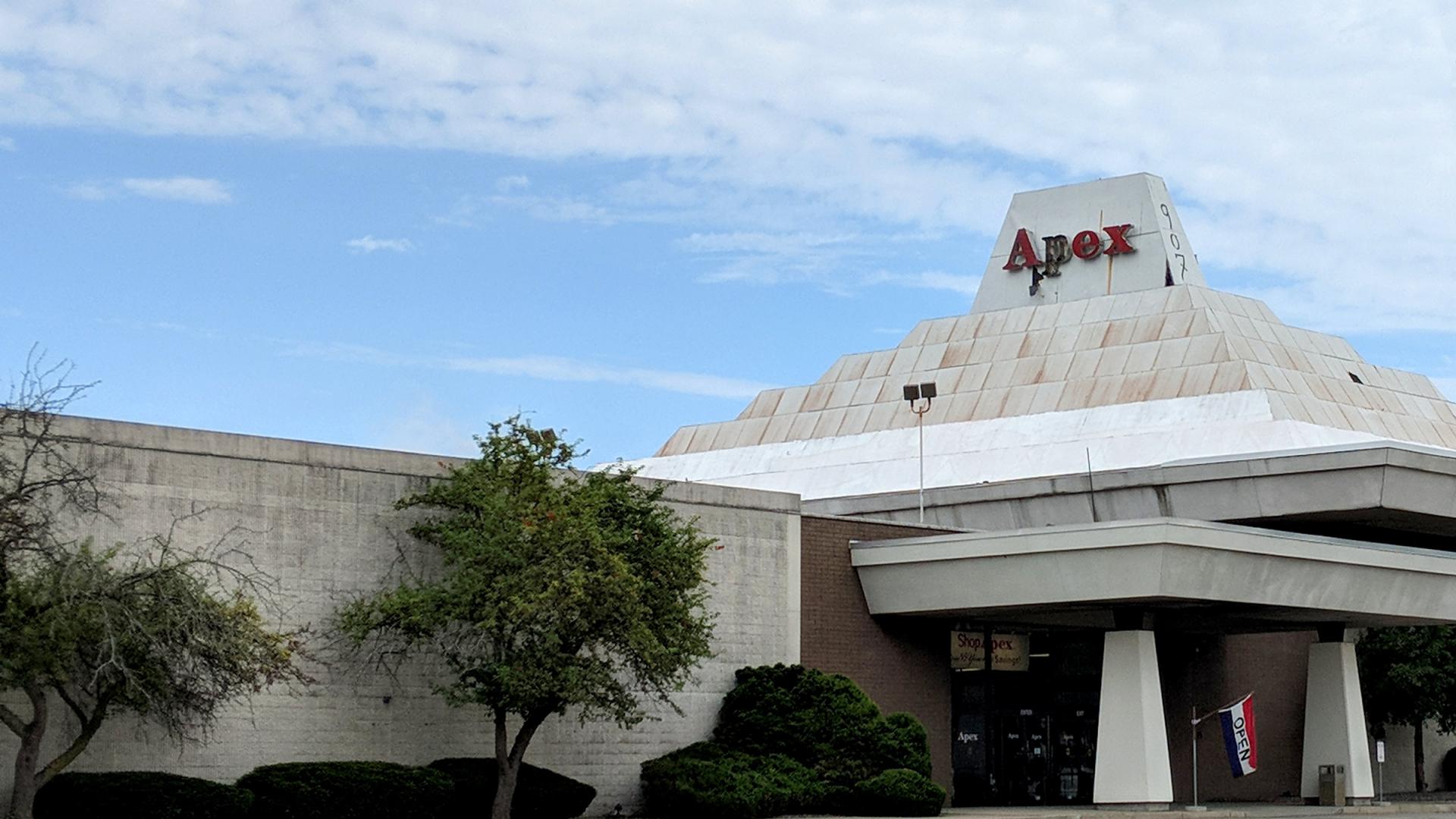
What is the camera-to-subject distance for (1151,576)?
38094mm

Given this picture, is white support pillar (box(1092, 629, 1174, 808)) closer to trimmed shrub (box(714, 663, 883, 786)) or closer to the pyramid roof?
trimmed shrub (box(714, 663, 883, 786))

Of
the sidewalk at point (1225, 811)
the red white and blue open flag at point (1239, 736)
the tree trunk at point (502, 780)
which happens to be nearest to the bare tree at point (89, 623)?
the tree trunk at point (502, 780)

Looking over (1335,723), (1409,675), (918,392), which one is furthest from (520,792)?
(1409,675)

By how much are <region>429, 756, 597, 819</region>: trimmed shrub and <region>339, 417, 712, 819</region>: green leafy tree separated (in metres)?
0.35

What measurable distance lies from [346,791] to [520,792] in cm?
407

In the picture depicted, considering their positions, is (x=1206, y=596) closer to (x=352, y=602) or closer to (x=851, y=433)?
(x=352, y=602)

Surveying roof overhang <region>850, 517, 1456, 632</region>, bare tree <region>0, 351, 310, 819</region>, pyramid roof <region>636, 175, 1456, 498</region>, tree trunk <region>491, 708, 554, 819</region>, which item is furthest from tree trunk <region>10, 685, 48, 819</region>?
pyramid roof <region>636, 175, 1456, 498</region>

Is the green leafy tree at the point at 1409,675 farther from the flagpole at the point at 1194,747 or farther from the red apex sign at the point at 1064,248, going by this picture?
the red apex sign at the point at 1064,248

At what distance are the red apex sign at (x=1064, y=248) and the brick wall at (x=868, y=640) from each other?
119ft

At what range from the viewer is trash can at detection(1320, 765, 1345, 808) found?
44875mm

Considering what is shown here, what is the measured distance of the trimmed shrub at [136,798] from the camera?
90.2 ft

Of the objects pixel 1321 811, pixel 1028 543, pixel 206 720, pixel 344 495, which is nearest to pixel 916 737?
pixel 1028 543

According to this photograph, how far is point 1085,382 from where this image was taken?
66.6m

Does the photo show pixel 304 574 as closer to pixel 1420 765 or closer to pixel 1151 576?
pixel 1151 576
